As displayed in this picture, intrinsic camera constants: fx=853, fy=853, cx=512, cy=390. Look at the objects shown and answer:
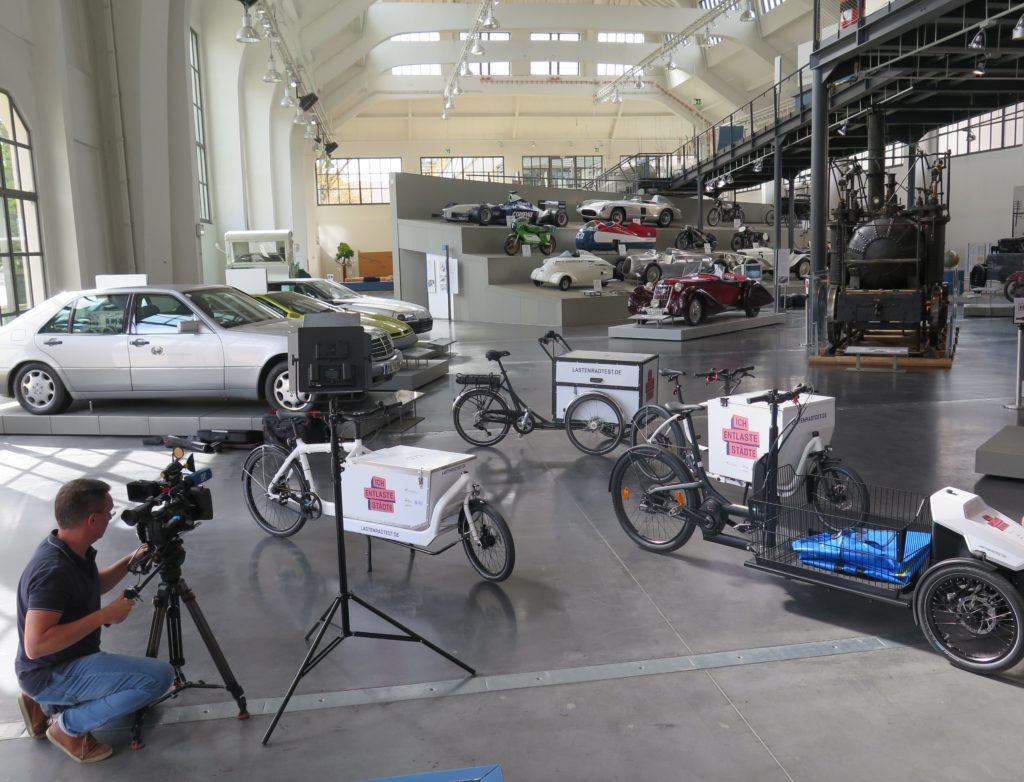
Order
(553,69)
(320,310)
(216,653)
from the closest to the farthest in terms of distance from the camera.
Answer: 1. (216,653)
2. (320,310)
3. (553,69)

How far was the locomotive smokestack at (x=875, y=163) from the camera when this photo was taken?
51.5ft

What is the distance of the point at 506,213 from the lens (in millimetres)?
28422

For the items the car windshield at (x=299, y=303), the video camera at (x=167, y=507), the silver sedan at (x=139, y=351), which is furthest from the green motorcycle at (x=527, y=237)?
the video camera at (x=167, y=507)

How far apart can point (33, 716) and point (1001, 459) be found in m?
7.18

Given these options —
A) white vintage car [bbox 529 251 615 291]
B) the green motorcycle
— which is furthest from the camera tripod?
the green motorcycle

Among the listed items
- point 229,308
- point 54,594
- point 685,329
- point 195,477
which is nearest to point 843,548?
point 195,477

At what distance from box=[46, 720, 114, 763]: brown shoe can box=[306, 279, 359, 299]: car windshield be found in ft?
45.6

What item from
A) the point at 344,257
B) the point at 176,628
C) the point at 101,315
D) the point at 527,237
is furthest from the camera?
the point at 344,257

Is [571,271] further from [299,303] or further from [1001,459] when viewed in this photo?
[1001,459]

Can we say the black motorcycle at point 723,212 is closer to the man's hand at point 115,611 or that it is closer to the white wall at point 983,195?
the white wall at point 983,195

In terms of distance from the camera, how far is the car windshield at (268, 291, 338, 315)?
46.5 feet

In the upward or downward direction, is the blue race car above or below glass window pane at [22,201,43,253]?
above

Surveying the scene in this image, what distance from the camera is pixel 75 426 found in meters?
9.92

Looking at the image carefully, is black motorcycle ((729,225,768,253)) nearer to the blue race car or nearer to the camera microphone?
the blue race car
